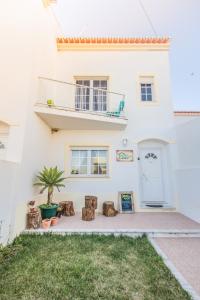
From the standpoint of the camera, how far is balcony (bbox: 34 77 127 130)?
18.2 feet

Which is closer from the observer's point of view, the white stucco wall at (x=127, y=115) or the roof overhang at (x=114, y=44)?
the white stucco wall at (x=127, y=115)

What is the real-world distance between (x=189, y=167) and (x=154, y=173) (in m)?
1.49

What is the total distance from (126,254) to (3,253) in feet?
8.51

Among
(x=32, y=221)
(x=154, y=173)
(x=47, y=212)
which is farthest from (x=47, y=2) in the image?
(x=154, y=173)

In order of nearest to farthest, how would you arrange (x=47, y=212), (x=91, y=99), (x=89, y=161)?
(x=47, y=212) → (x=89, y=161) → (x=91, y=99)

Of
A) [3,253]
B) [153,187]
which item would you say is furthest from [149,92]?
[3,253]

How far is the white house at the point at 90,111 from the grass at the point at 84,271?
1446 millimetres

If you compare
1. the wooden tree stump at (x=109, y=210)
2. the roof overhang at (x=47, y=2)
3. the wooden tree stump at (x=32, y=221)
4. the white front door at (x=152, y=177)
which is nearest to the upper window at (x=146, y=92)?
the white front door at (x=152, y=177)

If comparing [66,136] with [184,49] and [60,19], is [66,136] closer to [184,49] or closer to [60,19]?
[60,19]

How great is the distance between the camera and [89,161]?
22.3 ft

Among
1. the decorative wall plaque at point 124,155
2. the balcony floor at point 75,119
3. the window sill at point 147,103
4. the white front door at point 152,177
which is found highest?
the window sill at point 147,103

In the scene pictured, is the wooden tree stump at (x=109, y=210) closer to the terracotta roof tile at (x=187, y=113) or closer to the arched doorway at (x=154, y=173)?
the arched doorway at (x=154, y=173)

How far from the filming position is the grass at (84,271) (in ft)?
7.24

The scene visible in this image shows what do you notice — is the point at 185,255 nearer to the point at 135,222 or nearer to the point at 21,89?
the point at 135,222
